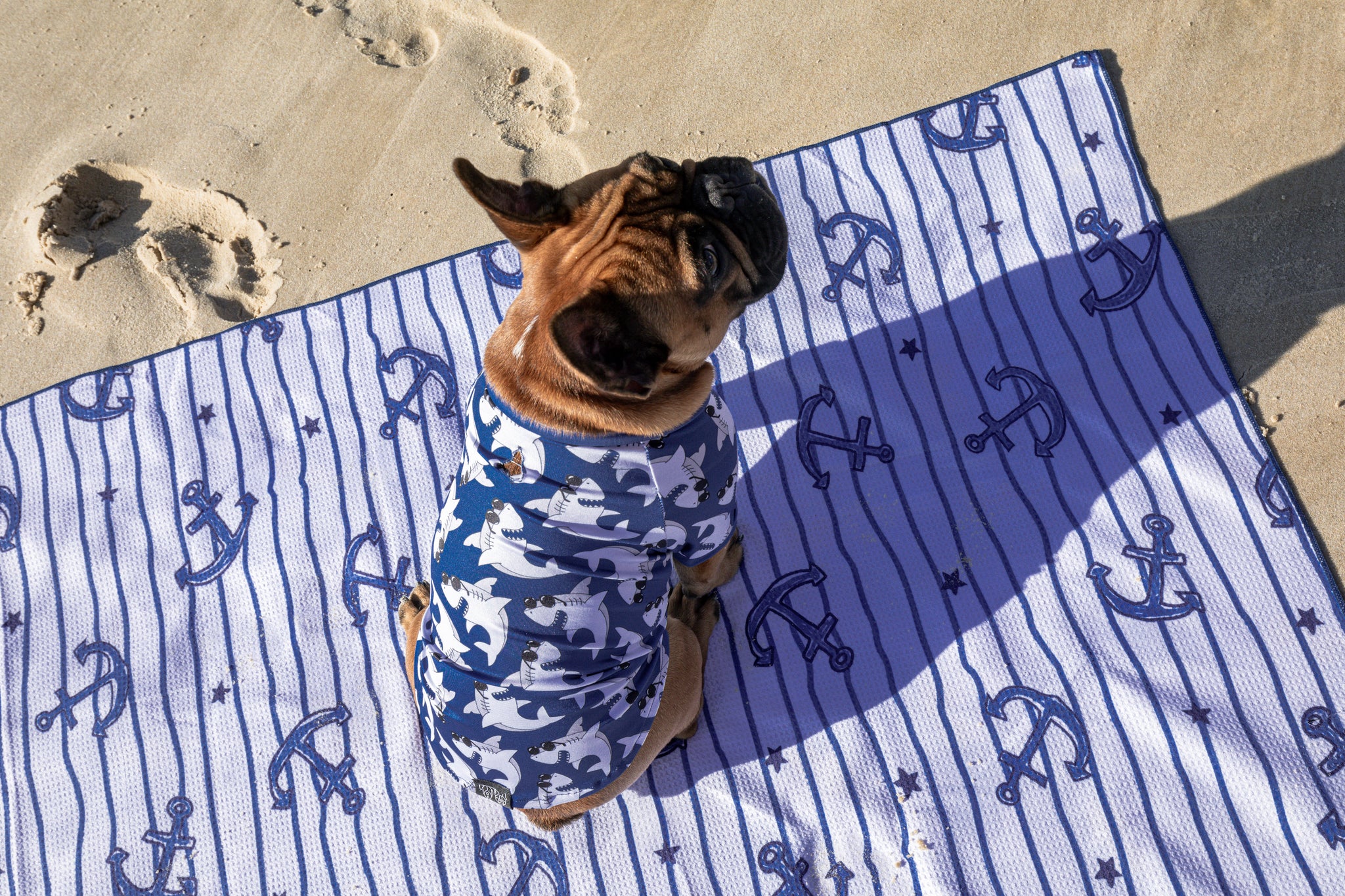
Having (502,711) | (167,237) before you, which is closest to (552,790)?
(502,711)

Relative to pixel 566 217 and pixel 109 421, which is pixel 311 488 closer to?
pixel 109 421

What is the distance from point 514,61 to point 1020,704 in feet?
13.4

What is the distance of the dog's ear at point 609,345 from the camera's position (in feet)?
7.05

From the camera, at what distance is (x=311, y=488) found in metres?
4.06

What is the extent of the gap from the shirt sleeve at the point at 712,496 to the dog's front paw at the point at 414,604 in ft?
3.90

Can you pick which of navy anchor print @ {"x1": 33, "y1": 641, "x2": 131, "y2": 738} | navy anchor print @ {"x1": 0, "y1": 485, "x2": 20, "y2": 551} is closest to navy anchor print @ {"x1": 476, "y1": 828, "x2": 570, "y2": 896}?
navy anchor print @ {"x1": 33, "y1": 641, "x2": 131, "y2": 738}

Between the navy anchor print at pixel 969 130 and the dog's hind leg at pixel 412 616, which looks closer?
the dog's hind leg at pixel 412 616

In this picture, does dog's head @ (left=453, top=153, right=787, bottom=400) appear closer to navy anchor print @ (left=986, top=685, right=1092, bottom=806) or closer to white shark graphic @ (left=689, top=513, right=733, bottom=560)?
white shark graphic @ (left=689, top=513, right=733, bottom=560)

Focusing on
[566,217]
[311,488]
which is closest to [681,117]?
[566,217]

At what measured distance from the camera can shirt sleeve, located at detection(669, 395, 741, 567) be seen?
2805 mm

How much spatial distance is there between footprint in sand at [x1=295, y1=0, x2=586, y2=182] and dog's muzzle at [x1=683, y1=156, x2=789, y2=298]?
1.99m

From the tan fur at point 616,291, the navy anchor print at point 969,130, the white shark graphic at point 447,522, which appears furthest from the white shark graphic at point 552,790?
the navy anchor print at point 969,130

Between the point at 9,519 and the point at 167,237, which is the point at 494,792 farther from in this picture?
the point at 167,237

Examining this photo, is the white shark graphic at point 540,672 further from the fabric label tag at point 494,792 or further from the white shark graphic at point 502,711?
the fabric label tag at point 494,792
